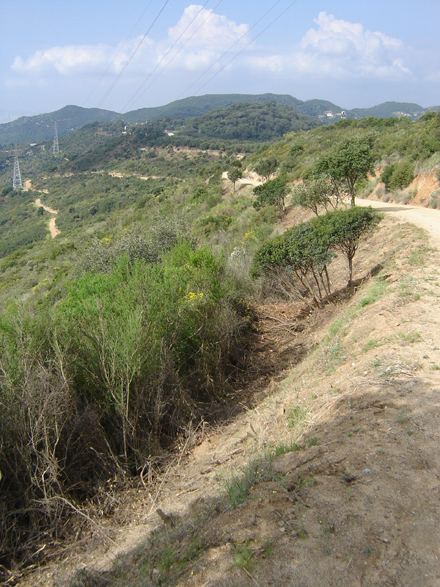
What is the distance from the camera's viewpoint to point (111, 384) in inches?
202

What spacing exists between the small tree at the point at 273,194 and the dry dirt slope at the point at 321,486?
1704 cm

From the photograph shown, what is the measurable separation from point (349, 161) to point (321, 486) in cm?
1418

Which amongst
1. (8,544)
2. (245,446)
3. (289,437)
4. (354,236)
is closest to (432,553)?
(289,437)

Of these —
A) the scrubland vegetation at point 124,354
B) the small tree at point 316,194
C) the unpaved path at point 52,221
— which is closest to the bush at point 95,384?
the scrubland vegetation at point 124,354

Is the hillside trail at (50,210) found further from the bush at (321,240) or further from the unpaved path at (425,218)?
the bush at (321,240)

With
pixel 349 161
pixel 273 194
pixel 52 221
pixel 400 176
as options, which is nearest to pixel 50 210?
pixel 52 221

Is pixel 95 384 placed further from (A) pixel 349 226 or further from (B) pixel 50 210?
(B) pixel 50 210

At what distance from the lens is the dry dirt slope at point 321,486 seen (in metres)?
2.83

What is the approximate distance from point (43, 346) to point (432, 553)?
4.77 meters

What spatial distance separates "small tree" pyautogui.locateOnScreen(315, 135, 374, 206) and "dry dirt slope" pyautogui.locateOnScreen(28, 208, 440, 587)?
9896 mm

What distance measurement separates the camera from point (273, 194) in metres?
23.3

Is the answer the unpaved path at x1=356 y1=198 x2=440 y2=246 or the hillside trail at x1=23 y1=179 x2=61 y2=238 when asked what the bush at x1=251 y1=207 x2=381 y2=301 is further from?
the hillside trail at x1=23 y1=179 x2=61 y2=238

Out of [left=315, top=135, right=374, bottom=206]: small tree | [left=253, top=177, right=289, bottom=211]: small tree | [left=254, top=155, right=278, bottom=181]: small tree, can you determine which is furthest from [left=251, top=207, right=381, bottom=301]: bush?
[left=254, top=155, right=278, bottom=181]: small tree

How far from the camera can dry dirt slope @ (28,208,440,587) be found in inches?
111
